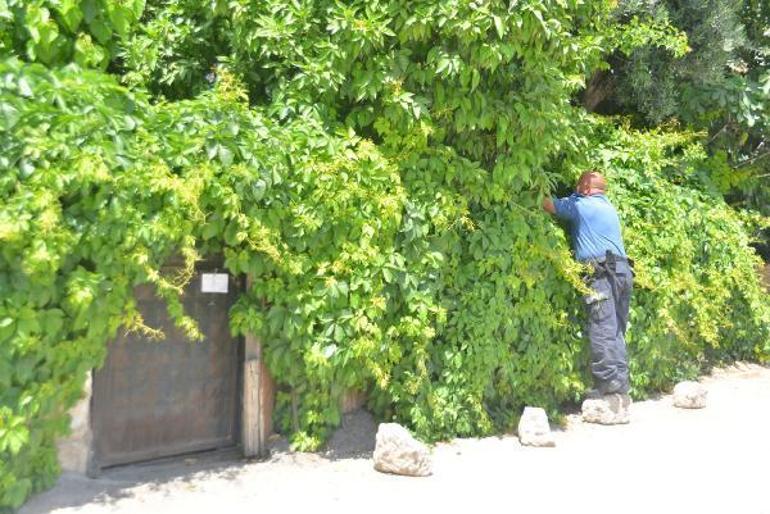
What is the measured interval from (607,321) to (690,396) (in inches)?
56.5

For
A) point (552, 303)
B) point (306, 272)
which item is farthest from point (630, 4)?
point (306, 272)

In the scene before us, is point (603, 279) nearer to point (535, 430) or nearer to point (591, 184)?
point (591, 184)

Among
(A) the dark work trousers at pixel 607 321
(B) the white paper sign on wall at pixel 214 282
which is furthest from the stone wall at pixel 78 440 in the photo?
(A) the dark work trousers at pixel 607 321

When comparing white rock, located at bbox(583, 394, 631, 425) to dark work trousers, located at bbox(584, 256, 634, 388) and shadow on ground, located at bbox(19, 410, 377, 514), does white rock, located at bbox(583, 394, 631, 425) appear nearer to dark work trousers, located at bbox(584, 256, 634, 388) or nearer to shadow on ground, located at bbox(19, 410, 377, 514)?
dark work trousers, located at bbox(584, 256, 634, 388)

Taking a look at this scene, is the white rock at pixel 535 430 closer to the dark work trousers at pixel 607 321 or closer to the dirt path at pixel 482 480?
the dirt path at pixel 482 480

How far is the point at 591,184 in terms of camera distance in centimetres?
617

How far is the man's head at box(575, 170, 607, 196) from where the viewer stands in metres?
6.16

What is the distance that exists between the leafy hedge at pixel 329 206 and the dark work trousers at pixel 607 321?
0.20 meters

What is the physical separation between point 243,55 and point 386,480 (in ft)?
11.0

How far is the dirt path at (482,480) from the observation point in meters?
4.09

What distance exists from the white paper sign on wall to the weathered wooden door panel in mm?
138

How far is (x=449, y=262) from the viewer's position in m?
5.33

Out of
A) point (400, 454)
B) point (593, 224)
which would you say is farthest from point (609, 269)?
point (400, 454)

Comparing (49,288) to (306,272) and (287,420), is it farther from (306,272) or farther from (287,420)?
(287,420)
